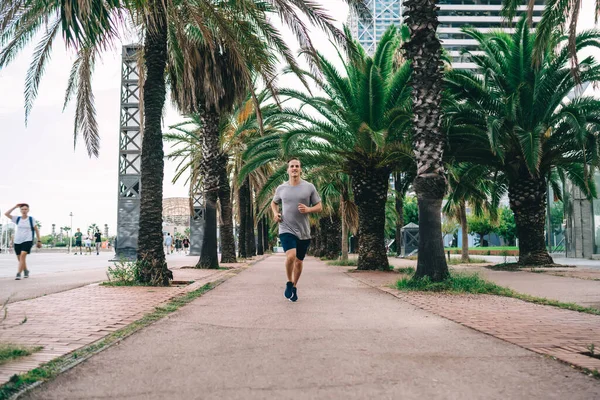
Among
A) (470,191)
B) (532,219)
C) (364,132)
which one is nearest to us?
(364,132)

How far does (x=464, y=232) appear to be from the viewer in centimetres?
2339

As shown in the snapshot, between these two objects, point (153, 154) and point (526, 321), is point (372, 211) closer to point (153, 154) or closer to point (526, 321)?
point (153, 154)

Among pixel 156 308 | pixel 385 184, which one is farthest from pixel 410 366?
pixel 385 184

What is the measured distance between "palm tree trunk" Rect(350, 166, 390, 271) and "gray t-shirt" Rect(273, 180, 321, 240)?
9.21m

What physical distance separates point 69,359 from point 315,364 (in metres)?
1.83

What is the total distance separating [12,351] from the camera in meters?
4.12

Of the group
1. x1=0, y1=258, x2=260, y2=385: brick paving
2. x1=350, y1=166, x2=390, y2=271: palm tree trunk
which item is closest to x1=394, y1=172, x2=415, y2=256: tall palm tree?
x1=350, y1=166, x2=390, y2=271: palm tree trunk

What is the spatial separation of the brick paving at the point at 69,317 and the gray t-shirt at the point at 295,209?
2.12m

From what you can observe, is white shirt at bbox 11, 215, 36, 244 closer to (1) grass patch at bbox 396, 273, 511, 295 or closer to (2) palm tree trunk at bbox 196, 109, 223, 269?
(2) palm tree trunk at bbox 196, 109, 223, 269

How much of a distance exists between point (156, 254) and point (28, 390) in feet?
26.2

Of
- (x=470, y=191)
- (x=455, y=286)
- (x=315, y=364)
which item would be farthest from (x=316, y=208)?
(x=470, y=191)

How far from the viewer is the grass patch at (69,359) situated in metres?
3.26

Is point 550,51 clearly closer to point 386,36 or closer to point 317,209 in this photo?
point 386,36

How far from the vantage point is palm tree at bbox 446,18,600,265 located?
16.9 metres
